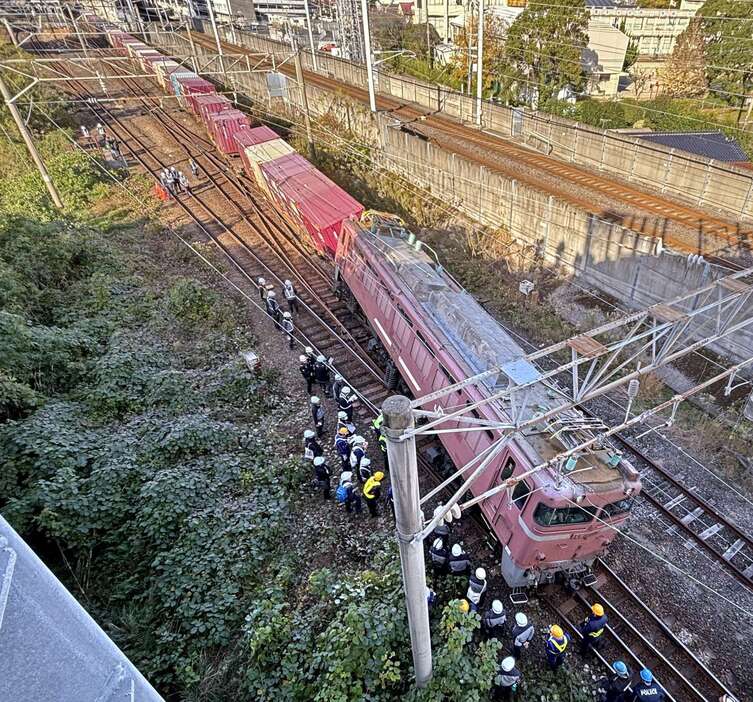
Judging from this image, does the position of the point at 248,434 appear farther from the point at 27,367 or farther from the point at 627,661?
the point at 627,661

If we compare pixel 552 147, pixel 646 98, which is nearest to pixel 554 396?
pixel 552 147

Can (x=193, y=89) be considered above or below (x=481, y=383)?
above

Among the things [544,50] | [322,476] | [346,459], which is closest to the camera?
[322,476]

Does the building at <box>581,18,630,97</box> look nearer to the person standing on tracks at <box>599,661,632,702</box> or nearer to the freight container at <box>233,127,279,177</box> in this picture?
the freight container at <box>233,127,279,177</box>

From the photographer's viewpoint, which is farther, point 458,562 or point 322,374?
point 322,374

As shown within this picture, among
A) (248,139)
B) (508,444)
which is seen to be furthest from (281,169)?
(508,444)

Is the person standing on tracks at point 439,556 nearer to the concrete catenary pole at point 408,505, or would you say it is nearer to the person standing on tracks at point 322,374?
the concrete catenary pole at point 408,505

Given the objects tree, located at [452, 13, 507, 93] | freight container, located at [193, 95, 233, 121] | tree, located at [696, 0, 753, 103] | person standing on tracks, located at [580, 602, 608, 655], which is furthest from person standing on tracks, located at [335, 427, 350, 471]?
tree, located at [696, 0, 753, 103]

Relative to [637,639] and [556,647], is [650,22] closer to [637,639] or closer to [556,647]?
[637,639]

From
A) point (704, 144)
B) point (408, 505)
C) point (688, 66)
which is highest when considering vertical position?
point (408, 505)
